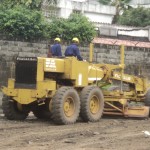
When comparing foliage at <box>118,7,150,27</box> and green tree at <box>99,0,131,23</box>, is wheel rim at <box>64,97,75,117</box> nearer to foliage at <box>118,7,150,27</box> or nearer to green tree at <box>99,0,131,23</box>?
Result: foliage at <box>118,7,150,27</box>

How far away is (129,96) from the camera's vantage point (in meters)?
16.6

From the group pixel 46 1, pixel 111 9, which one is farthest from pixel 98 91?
pixel 111 9

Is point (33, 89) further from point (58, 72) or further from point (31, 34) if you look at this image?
point (31, 34)

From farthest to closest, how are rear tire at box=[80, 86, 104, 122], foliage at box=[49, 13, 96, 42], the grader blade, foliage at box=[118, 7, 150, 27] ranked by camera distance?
foliage at box=[118, 7, 150, 27], foliage at box=[49, 13, 96, 42], the grader blade, rear tire at box=[80, 86, 104, 122]

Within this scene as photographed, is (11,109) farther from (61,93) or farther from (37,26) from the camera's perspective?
(37,26)

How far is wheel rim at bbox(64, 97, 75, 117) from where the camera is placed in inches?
530

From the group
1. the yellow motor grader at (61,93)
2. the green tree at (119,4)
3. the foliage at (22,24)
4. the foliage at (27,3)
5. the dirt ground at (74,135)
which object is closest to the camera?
the dirt ground at (74,135)

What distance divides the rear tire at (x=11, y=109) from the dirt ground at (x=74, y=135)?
0.27 metres

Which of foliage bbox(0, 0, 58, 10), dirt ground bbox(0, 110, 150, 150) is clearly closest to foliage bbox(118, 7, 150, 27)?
foliage bbox(0, 0, 58, 10)

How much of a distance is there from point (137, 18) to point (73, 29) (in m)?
23.6

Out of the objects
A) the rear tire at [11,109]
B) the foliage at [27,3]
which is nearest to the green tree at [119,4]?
the foliage at [27,3]

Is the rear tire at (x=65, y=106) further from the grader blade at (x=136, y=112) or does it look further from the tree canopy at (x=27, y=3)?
the tree canopy at (x=27, y=3)

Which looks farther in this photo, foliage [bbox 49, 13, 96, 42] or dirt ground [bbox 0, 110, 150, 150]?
foliage [bbox 49, 13, 96, 42]

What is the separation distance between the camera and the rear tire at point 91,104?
14.0 m
